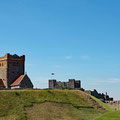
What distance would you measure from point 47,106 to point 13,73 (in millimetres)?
28049

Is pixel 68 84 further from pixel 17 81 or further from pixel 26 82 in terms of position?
pixel 17 81

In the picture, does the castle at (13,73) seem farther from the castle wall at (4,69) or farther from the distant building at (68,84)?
the distant building at (68,84)

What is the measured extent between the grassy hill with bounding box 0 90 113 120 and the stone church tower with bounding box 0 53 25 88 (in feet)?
58.8

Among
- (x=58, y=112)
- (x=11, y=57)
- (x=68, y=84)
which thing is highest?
(x=11, y=57)

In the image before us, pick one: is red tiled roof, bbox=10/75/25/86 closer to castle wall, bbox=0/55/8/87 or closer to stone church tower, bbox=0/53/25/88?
stone church tower, bbox=0/53/25/88

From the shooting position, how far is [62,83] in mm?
112750

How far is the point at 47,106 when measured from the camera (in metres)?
57.1

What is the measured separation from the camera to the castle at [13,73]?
78375 mm

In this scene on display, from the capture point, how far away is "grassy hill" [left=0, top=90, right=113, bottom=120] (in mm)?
50969

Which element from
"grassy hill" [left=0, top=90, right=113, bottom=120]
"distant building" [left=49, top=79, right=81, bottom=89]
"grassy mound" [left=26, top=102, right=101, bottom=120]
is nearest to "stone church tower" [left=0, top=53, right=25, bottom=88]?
"grassy hill" [left=0, top=90, right=113, bottom=120]

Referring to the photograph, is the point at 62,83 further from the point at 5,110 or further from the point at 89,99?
the point at 5,110

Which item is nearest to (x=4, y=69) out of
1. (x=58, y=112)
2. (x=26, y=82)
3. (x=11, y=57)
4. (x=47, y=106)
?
(x=11, y=57)

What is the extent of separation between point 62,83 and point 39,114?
61.2 metres

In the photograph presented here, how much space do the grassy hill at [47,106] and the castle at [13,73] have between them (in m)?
13.5
